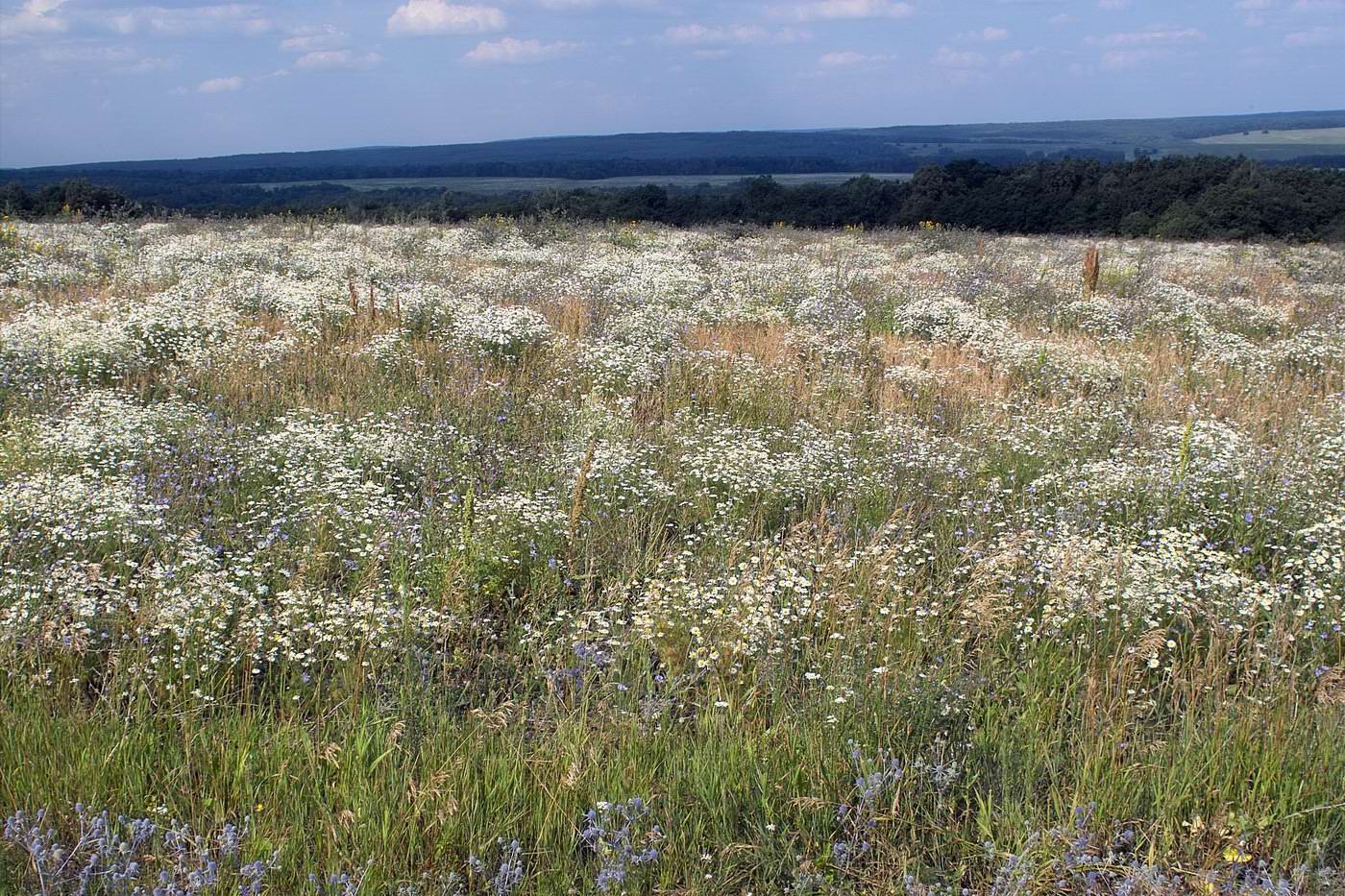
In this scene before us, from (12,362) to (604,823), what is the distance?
20.7 ft

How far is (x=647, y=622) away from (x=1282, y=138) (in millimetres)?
168024

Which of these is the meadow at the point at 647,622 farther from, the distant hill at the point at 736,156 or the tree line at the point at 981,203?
the distant hill at the point at 736,156

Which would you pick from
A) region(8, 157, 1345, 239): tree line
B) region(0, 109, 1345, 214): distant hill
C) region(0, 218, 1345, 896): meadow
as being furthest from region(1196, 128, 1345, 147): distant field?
region(0, 218, 1345, 896): meadow

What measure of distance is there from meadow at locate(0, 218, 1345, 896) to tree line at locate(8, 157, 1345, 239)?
53.6 ft

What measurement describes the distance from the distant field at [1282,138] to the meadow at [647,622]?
139 meters

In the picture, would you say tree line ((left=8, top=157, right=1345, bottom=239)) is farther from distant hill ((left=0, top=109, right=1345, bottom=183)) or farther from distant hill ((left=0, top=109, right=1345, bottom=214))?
distant hill ((left=0, top=109, right=1345, bottom=183))

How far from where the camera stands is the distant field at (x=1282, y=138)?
120463 mm

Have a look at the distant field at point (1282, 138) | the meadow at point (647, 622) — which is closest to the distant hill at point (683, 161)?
the distant field at point (1282, 138)

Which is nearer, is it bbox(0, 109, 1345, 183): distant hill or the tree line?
the tree line

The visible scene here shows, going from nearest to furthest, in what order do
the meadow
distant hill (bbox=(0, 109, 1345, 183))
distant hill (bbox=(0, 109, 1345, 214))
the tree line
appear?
the meadow, the tree line, distant hill (bbox=(0, 109, 1345, 214)), distant hill (bbox=(0, 109, 1345, 183))

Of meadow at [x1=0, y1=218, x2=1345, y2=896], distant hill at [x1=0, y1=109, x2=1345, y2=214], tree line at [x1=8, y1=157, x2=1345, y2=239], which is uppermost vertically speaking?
distant hill at [x1=0, y1=109, x2=1345, y2=214]

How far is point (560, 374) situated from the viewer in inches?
287

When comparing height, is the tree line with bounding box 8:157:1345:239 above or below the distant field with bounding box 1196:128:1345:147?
below

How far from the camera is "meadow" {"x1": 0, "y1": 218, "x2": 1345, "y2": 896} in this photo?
2.50 m
